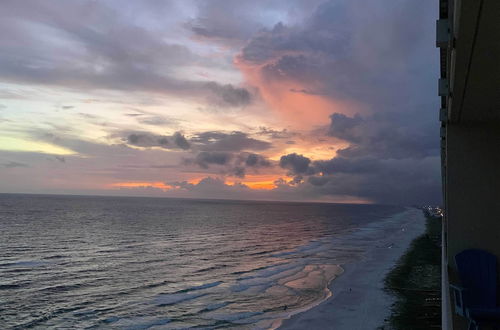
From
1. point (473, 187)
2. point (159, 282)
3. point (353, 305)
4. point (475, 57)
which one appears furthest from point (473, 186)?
point (159, 282)

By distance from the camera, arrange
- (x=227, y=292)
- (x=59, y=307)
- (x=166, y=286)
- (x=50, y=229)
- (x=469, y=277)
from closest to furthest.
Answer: (x=469, y=277) < (x=59, y=307) < (x=227, y=292) < (x=166, y=286) < (x=50, y=229)

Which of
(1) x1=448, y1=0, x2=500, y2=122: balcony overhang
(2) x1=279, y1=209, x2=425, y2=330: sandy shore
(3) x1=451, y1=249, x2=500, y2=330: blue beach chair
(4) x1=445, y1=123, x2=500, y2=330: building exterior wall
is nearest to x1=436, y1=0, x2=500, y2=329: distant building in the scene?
(4) x1=445, y1=123, x2=500, y2=330: building exterior wall

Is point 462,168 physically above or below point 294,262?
above

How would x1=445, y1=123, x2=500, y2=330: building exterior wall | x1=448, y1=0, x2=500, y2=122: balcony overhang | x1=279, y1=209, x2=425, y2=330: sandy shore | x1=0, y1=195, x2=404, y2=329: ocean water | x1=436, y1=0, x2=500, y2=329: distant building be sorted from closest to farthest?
1. x1=448, y1=0, x2=500, y2=122: balcony overhang
2. x1=436, y1=0, x2=500, y2=329: distant building
3. x1=445, y1=123, x2=500, y2=330: building exterior wall
4. x1=279, y1=209, x2=425, y2=330: sandy shore
5. x1=0, y1=195, x2=404, y2=329: ocean water

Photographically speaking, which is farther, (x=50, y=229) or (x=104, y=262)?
(x=50, y=229)

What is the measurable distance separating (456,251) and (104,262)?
28.3 meters

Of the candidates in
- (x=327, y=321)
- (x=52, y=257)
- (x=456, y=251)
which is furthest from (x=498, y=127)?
(x=52, y=257)

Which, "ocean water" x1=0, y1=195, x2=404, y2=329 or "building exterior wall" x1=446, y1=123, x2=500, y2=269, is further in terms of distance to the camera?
"ocean water" x1=0, y1=195, x2=404, y2=329

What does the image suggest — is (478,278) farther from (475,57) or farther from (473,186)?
(475,57)

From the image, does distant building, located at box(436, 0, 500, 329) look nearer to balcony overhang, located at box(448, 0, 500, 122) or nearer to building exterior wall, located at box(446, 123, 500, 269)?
building exterior wall, located at box(446, 123, 500, 269)

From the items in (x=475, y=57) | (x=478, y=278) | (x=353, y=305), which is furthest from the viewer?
(x=353, y=305)

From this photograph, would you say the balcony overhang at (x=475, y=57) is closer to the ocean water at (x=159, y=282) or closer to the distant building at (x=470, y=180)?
the distant building at (x=470, y=180)

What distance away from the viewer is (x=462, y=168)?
738 centimetres

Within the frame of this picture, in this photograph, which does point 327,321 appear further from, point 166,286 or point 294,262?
point 294,262
